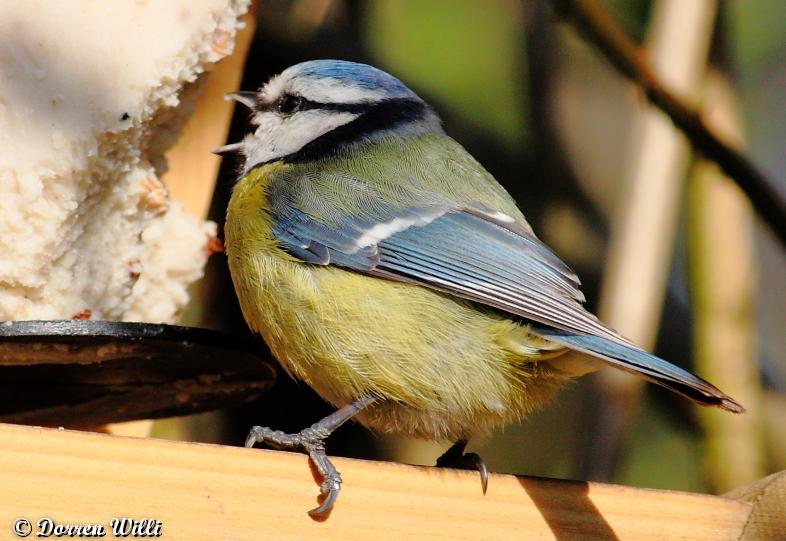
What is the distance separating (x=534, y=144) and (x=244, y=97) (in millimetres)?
984

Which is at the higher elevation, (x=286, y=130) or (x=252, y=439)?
(x=286, y=130)

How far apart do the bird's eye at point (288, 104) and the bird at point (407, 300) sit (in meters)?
0.13

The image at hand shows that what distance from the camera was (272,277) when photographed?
1.24 meters

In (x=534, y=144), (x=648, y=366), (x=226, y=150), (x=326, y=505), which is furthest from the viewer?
(x=534, y=144)

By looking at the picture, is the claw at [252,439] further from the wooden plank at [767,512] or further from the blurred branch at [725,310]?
the blurred branch at [725,310]

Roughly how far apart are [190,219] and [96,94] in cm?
29

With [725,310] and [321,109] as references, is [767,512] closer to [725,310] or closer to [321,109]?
[725,310]

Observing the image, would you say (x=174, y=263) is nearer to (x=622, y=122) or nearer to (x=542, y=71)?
(x=542, y=71)

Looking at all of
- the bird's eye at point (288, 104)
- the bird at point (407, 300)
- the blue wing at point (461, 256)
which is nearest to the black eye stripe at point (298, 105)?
the bird's eye at point (288, 104)

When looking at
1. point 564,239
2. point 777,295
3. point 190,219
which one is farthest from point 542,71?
point 190,219

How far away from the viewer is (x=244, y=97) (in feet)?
4.92

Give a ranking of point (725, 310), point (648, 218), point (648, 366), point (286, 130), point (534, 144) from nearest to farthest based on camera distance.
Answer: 1. point (648, 366)
2. point (286, 130)
3. point (648, 218)
4. point (725, 310)
5. point (534, 144)

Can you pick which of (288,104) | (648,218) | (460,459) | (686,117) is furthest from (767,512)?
(288,104)

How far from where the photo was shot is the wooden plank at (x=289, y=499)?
847mm
